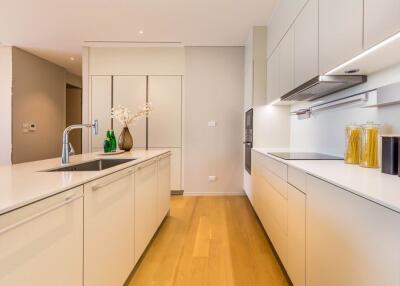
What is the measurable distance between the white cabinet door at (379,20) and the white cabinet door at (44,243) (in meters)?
1.52

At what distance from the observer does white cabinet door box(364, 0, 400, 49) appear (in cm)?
105

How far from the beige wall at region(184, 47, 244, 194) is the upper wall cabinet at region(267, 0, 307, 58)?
1.11 m

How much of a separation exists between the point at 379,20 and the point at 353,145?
0.85m

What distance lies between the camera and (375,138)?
1574 mm

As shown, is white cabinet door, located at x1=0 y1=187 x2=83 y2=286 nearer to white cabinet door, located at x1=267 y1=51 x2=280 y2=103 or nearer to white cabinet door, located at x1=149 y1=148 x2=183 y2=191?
white cabinet door, located at x1=267 y1=51 x2=280 y2=103

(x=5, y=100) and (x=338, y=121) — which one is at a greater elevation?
(x=5, y=100)

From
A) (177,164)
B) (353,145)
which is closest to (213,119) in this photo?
(177,164)

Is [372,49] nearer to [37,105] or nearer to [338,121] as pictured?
[338,121]

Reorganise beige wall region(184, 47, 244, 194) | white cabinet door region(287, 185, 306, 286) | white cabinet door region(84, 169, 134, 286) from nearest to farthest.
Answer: white cabinet door region(84, 169, 134, 286)
white cabinet door region(287, 185, 306, 286)
beige wall region(184, 47, 244, 194)

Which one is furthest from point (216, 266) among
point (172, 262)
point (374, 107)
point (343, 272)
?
point (374, 107)

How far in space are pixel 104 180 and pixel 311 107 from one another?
2.25 m

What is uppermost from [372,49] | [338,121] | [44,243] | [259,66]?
[259,66]

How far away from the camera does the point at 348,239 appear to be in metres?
1.02

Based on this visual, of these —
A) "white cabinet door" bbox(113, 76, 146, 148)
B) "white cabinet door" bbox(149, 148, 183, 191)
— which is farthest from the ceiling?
"white cabinet door" bbox(149, 148, 183, 191)
